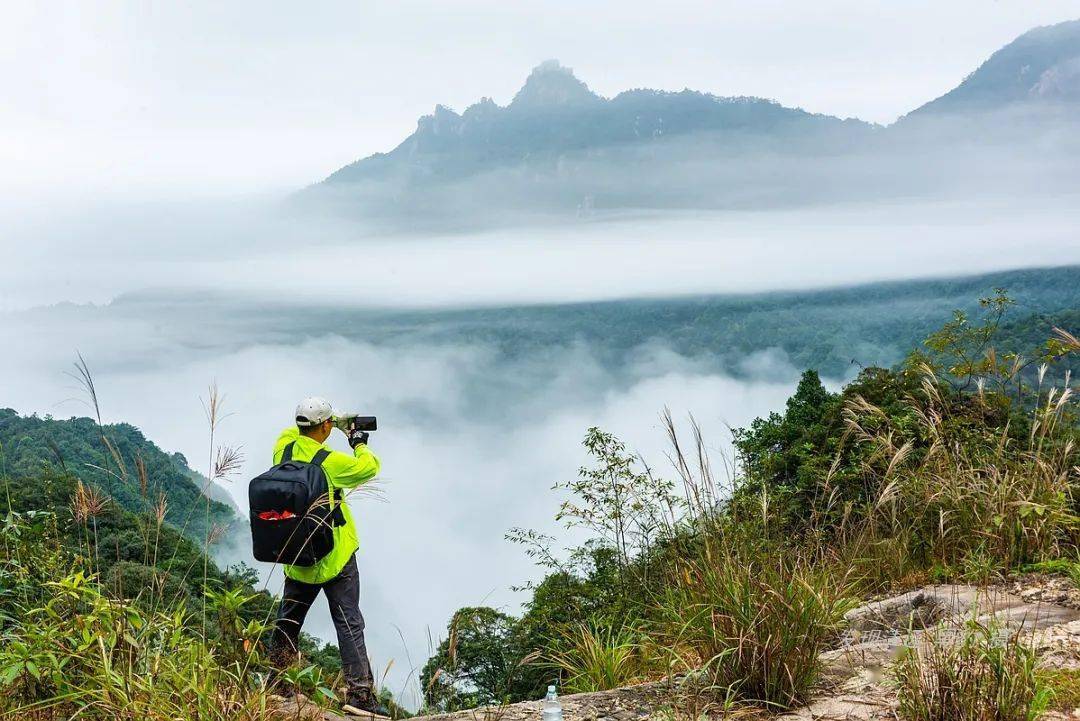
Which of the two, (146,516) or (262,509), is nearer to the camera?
(146,516)

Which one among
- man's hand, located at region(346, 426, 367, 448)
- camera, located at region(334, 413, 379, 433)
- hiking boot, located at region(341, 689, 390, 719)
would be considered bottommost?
hiking boot, located at region(341, 689, 390, 719)

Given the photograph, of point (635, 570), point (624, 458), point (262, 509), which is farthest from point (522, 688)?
point (262, 509)

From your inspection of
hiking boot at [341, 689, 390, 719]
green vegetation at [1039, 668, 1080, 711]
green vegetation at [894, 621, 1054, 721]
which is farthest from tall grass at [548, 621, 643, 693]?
green vegetation at [1039, 668, 1080, 711]

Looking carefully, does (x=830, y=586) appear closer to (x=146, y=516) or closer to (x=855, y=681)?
(x=855, y=681)

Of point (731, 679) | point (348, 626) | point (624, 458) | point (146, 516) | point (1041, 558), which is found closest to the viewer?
point (731, 679)

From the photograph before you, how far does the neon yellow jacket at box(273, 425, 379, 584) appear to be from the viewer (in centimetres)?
500

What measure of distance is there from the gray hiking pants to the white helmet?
80 centimetres

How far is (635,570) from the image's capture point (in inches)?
232

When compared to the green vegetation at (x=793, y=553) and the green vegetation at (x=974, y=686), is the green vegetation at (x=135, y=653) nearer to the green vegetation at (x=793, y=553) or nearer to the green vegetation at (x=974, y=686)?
the green vegetation at (x=793, y=553)

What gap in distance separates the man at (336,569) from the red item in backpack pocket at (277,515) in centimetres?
29

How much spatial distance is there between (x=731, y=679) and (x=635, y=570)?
7.01ft

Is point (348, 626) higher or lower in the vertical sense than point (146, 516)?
lower

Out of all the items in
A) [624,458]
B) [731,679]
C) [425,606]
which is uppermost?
[731,679]

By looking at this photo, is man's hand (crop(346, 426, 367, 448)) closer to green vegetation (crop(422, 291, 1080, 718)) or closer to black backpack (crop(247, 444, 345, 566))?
black backpack (crop(247, 444, 345, 566))
